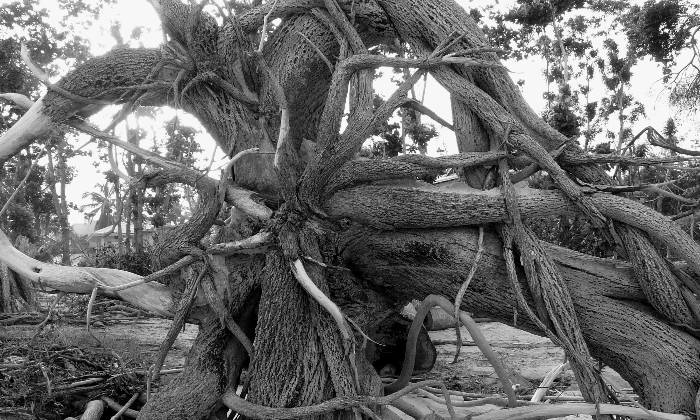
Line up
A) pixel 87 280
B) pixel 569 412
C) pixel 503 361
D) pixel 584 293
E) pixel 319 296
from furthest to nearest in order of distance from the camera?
pixel 503 361 < pixel 87 280 < pixel 584 293 < pixel 319 296 < pixel 569 412

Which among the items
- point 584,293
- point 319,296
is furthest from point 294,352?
point 584,293

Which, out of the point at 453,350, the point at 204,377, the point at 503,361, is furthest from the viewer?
the point at 453,350

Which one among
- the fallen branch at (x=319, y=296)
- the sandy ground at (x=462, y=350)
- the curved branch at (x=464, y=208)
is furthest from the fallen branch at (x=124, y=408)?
the curved branch at (x=464, y=208)

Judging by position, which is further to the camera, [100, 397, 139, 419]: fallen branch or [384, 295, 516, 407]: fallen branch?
[100, 397, 139, 419]: fallen branch

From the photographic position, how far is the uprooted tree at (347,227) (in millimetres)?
3365

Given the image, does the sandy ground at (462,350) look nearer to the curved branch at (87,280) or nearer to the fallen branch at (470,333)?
the fallen branch at (470,333)

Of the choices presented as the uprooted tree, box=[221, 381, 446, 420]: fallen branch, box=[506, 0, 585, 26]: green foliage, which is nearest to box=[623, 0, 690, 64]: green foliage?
box=[506, 0, 585, 26]: green foliage

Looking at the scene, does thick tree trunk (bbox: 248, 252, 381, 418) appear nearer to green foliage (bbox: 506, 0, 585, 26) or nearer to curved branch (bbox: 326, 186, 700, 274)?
curved branch (bbox: 326, 186, 700, 274)

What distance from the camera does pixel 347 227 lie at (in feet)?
12.8

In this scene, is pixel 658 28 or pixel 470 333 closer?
pixel 470 333

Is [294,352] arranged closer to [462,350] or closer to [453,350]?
[462,350]

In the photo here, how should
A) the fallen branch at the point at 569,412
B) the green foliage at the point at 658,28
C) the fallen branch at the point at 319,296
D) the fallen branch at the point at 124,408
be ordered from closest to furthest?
the fallen branch at the point at 569,412, the fallen branch at the point at 319,296, the fallen branch at the point at 124,408, the green foliage at the point at 658,28

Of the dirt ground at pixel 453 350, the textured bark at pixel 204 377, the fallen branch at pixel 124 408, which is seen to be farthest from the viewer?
the dirt ground at pixel 453 350

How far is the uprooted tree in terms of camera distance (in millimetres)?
Result: 3365
